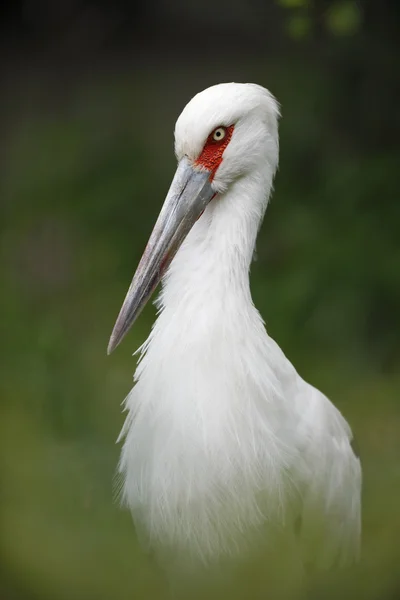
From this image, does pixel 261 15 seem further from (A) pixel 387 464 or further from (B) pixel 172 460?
(B) pixel 172 460

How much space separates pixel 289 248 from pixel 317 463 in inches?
77.8

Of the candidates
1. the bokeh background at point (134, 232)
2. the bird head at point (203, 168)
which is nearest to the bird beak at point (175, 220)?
the bird head at point (203, 168)

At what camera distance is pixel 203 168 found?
2.05 m

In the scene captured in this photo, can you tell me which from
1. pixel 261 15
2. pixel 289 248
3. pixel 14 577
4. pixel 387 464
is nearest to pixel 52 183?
pixel 289 248

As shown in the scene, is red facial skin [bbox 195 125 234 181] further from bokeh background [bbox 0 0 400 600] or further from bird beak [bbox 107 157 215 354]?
bokeh background [bbox 0 0 400 600]

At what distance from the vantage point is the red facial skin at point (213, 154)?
2037 millimetres

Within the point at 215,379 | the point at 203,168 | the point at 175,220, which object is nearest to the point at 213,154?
the point at 203,168

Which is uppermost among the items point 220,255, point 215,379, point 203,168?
point 203,168

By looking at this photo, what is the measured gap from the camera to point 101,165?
4.71 m

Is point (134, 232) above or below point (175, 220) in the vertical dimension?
above

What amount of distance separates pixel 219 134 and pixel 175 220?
19cm

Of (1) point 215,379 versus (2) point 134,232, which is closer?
(1) point 215,379

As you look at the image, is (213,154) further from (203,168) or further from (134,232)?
(134,232)

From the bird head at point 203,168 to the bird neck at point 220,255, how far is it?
0.09 ft
